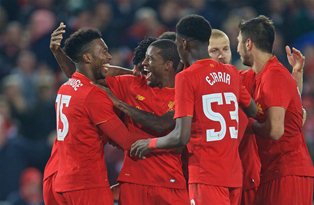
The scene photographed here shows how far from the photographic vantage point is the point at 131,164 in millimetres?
8703

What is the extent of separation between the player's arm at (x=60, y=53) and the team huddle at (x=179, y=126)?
4cm

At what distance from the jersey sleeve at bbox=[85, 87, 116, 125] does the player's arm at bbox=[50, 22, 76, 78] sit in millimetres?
679

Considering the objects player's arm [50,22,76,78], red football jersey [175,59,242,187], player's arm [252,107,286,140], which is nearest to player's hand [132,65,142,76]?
player's arm [50,22,76,78]

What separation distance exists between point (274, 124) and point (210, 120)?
0.64 meters

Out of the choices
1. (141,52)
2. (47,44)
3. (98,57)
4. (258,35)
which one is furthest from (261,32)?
(47,44)

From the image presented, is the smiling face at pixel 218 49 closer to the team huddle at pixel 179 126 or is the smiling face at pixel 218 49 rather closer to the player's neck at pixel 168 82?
the team huddle at pixel 179 126

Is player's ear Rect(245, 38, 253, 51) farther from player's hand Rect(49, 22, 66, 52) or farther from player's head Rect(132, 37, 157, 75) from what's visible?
player's hand Rect(49, 22, 66, 52)

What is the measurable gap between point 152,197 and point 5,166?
5075 millimetres

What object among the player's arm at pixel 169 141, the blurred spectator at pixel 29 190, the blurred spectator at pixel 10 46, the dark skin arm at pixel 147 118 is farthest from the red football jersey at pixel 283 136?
the blurred spectator at pixel 10 46

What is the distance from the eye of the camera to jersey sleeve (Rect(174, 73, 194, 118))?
8117 millimetres

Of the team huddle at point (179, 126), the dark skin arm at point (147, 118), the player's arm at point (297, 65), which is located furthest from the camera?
the player's arm at point (297, 65)

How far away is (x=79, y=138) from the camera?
28.1 ft

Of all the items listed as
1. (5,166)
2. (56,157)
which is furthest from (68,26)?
(56,157)

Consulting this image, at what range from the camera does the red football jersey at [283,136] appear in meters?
8.73
